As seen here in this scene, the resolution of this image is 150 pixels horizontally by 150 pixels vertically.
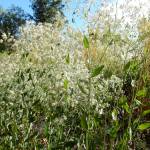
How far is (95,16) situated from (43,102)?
885 millimetres

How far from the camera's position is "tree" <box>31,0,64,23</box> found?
3178 cm

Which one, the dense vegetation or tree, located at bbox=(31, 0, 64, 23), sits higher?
tree, located at bbox=(31, 0, 64, 23)

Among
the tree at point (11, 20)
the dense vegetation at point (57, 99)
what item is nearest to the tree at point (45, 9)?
the tree at point (11, 20)

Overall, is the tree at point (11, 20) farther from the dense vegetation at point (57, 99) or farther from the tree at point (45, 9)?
the dense vegetation at point (57, 99)

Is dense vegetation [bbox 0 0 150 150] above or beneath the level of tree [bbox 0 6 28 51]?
beneath

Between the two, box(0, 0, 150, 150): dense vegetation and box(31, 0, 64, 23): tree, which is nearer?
box(0, 0, 150, 150): dense vegetation

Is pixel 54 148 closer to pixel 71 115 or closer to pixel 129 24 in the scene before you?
pixel 71 115

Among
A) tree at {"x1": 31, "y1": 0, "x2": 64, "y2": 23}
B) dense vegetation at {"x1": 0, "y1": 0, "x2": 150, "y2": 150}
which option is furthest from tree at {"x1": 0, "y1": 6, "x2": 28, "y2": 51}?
dense vegetation at {"x1": 0, "y1": 0, "x2": 150, "y2": 150}

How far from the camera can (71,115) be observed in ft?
12.0

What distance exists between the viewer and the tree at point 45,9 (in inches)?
1251

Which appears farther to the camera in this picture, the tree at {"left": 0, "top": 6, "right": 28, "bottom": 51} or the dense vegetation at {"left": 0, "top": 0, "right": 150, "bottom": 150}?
the tree at {"left": 0, "top": 6, "right": 28, "bottom": 51}

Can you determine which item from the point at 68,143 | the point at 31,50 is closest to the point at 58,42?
the point at 31,50

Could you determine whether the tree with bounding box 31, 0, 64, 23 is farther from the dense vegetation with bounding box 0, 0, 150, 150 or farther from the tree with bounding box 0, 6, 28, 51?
the dense vegetation with bounding box 0, 0, 150, 150

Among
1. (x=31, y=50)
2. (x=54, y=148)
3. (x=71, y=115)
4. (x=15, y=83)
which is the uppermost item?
(x=31, y=50)
